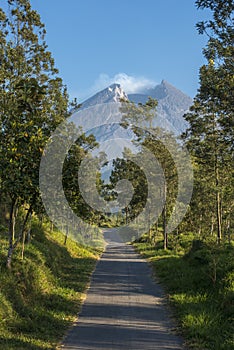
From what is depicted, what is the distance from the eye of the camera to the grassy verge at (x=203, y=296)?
10.4 m

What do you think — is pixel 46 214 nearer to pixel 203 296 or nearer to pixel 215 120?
pixel 203 296

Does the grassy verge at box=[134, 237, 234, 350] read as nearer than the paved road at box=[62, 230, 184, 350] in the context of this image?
No

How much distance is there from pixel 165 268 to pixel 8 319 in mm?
13240

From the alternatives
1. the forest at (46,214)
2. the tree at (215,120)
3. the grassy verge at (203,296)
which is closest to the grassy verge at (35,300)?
the forest at (46,214)

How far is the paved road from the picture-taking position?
995 centimetres

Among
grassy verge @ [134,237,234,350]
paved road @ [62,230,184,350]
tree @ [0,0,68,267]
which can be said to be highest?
tree @ [0,0,68,267]

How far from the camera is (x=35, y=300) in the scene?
1360 centimetres

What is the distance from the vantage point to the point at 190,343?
999cm

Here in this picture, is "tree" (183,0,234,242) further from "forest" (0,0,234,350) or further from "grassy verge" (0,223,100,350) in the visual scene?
"grassy verge" (0,223,100,350)

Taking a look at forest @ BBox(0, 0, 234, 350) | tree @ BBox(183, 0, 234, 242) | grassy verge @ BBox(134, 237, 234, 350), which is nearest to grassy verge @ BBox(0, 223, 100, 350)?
forest @ BBox(0, 0, 234, 350)

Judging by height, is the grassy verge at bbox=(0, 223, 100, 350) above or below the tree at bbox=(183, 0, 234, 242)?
below

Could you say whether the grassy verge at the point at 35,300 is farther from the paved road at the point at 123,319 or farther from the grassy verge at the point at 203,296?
the grassy verge at the point at 203,296

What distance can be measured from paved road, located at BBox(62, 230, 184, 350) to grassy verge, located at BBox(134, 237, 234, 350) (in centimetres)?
51

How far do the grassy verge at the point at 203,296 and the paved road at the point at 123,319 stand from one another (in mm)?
509
